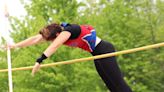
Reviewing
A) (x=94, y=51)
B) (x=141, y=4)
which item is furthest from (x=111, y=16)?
(x=94, y=51)

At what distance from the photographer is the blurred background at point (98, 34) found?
16.8 meters

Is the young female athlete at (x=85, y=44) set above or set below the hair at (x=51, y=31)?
below

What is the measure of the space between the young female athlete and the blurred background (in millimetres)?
9809

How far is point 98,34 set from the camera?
1877 cm

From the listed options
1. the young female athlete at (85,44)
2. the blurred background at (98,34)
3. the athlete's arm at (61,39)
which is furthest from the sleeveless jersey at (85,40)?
the blurred background at (98,34)

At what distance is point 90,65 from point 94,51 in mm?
12481

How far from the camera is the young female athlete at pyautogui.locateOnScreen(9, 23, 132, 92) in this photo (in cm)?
528

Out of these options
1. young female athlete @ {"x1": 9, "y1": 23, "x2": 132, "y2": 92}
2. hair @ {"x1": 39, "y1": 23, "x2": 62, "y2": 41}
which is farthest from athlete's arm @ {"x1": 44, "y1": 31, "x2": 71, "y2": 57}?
hair @ {"x1": 39, "y1": 23, "x2": 62, "y2": 41}

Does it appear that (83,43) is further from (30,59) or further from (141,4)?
(141,4)

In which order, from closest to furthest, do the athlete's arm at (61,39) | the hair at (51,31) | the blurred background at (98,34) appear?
1. the athlete's arm at (61,39)
2. the hair at (51,31)
3. the blurred background at (98,34)

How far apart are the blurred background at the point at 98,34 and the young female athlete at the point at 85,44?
386 inches

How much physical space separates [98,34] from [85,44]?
13.3m

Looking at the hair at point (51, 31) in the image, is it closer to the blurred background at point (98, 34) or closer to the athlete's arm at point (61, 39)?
the athlete's arm at point (61, 39)

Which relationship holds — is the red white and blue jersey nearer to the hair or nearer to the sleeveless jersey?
the sleeveless jersey
